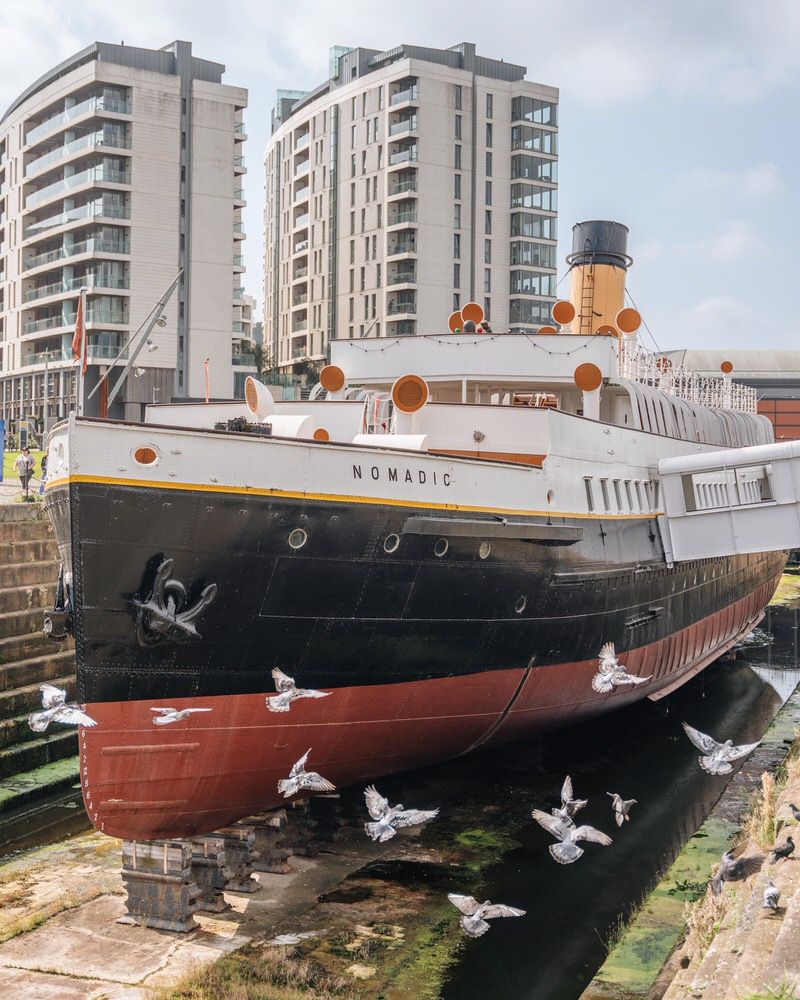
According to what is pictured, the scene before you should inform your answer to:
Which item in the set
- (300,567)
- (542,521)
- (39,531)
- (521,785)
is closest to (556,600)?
(542,521)

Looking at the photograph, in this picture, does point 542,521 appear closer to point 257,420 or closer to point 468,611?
point 468,611

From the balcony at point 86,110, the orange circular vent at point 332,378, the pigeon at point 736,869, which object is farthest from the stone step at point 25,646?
the balcony at point 86,110

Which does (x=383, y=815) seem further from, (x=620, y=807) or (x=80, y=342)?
(x=80, y=342)

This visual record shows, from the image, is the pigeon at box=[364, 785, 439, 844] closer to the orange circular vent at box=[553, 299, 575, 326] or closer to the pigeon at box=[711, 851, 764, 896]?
the pigeon at box=[711, 851, 764, 896]

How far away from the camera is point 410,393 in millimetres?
14898

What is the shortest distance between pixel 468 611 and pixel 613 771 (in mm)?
6227

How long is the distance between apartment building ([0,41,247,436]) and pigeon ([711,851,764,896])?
152ft

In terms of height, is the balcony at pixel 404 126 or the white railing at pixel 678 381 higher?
the balcony at pixel 404 126

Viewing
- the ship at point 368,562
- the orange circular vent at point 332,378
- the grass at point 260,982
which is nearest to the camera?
the grass at point 260,982

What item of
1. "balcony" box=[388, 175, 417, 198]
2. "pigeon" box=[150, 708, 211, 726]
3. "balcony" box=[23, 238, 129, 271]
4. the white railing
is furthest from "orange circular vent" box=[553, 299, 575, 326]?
"balcony" box=[388, 175, 417, 198]

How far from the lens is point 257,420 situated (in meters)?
14.5

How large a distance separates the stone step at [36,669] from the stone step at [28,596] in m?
1.00

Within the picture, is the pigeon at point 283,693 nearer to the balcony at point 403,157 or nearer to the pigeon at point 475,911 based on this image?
the pigeon at point 475,911

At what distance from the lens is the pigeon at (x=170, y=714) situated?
34.4ft
